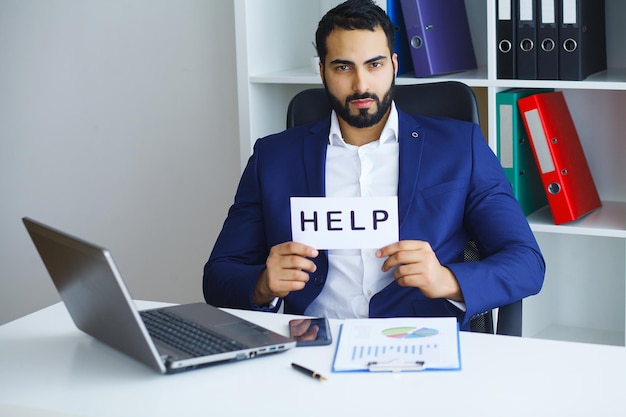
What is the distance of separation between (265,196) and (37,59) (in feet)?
5.61

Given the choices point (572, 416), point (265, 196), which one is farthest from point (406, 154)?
point (572, 416)

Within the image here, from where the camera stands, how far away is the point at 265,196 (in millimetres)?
2148

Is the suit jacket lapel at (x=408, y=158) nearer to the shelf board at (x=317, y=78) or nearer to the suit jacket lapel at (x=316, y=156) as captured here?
the suit jacket lapel at (x=316, y=156)

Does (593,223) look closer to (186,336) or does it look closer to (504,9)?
(504,9)

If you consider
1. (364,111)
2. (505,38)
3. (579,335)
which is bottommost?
(579,335)

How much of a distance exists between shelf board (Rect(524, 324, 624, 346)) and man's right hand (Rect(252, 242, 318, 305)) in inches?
49.3

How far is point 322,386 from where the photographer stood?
139 cm

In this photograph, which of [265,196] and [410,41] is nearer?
[265,196]

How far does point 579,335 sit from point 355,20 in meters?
1.31

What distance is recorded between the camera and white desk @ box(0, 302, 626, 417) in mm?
1307

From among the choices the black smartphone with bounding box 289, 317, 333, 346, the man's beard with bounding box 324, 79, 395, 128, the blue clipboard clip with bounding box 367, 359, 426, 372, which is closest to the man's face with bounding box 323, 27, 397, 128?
the man's beard with bounding box 324, 79, 395, 128

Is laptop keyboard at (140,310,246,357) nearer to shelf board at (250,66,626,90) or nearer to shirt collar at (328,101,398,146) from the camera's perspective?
shirt collar at (328,101,398,146)

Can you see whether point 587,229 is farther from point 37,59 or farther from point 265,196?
point 37,59

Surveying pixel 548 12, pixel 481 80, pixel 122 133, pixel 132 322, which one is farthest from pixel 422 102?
pixel 122 133
